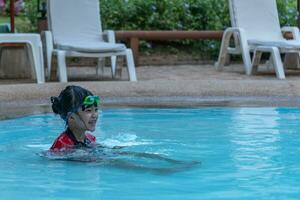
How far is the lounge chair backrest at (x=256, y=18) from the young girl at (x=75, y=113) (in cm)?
600

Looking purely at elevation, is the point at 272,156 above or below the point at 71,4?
below

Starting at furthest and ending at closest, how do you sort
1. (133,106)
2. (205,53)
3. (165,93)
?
(205,53) < (165,93) < (133,106)

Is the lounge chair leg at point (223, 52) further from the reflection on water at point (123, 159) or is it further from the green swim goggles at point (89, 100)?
the green swim goggles at point (89, 100)

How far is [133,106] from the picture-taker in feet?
23.5

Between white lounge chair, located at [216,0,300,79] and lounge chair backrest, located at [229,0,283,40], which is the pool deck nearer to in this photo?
white lounge chair, located at [216,0,300,79]

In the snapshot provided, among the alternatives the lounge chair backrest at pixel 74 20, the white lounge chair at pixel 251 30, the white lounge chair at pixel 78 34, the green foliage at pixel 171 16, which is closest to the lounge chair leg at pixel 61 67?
the white lounge chair at pixel 78 34

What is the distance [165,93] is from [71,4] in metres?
2.92

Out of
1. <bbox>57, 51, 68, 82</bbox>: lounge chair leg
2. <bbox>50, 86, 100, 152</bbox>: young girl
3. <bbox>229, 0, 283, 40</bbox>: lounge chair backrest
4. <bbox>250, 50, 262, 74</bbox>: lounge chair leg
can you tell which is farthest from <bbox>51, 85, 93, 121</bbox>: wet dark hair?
<bbox>229, 0, 283, 40</bbox>: lounge chair backrest

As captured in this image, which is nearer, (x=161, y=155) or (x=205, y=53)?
(x=161, y=155)

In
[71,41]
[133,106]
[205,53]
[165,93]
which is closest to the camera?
[133,106]

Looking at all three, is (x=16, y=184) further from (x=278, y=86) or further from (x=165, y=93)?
(x=278, y=86)

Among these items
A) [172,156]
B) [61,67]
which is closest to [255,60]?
[61,67]

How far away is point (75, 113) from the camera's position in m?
4.78

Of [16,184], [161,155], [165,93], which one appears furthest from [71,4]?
[16,184]
